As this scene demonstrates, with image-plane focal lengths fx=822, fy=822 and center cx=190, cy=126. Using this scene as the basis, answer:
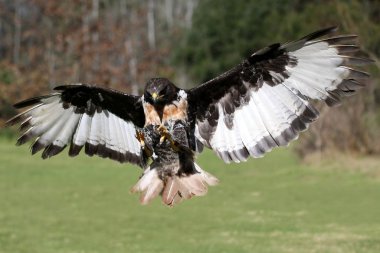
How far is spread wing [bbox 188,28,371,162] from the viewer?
5.64 m

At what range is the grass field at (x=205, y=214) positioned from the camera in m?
10.7

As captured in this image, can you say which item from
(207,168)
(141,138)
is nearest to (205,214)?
(207,168)

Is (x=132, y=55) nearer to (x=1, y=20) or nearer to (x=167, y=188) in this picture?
(x=1, y=20)

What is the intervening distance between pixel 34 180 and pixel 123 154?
12.2 m

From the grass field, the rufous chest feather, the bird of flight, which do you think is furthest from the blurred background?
the rufous chest feather

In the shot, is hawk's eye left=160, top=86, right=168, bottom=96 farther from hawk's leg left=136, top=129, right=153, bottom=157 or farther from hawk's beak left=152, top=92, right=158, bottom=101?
hawk's leg left=136, top=129, right=153, bottom=157

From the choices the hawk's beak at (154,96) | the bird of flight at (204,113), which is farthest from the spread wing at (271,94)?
the hawk's beak at (154,96)

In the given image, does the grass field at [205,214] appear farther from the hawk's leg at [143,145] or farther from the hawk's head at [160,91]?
the hawk's head at [160,91]

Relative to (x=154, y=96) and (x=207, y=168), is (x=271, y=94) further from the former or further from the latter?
(x=207, y=168)

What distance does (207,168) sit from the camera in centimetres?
2069

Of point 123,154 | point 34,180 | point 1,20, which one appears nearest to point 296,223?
point 123,154

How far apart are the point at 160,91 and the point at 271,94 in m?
0.82

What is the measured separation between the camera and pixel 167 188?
5.96 meters

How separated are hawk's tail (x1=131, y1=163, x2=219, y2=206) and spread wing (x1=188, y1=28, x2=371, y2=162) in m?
0.31
